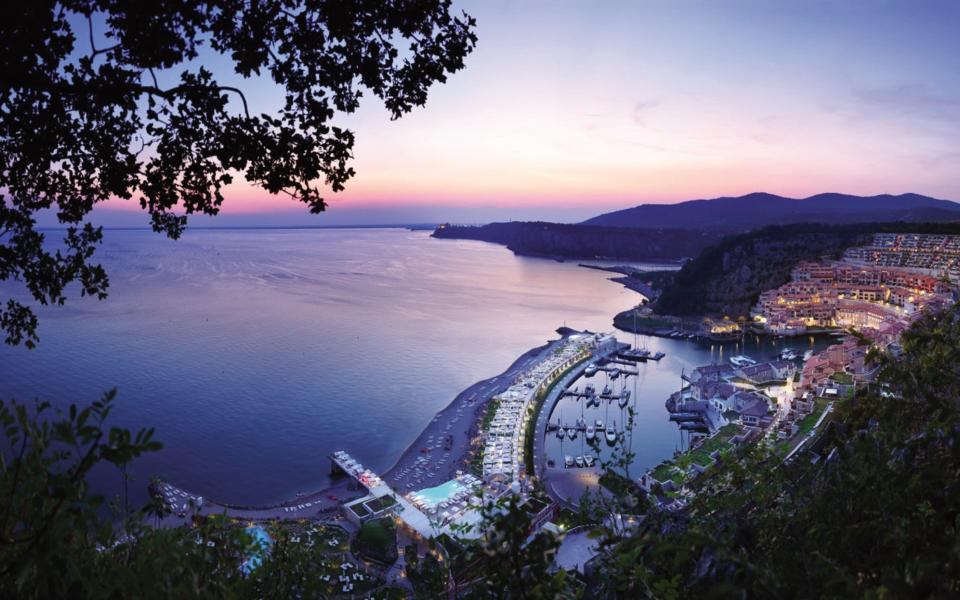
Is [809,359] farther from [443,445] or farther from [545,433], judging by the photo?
[443,445]

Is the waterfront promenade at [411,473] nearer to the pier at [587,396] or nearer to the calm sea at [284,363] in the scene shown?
the calm sea at [284,363]

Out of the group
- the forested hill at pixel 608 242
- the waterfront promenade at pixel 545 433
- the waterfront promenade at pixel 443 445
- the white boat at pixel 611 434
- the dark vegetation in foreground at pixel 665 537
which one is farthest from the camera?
the forested hill at pixel 608 242

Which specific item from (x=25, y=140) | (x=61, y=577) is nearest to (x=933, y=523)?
(x=61, y=577)

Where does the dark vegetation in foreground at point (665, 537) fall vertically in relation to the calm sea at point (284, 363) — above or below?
above

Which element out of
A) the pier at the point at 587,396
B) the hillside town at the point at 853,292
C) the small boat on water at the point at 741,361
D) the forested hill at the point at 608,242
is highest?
the forested hill at the point at 608,242

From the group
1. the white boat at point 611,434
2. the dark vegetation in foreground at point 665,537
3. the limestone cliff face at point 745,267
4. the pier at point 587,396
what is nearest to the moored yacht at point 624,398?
the pier at point 587,396

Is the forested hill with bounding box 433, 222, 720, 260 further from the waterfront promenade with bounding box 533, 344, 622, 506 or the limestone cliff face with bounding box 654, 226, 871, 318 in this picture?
the waterfront promenade with bounding box 533, 344, 622, 506
